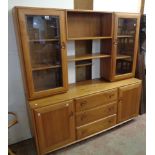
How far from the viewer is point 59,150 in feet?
6.47

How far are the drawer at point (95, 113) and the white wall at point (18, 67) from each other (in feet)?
1.80

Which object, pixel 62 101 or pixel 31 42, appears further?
pixel 62 101

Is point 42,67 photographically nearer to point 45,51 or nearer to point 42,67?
point 42,67

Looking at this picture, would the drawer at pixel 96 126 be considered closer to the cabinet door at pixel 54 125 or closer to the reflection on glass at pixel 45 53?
the cabinet door at pixel 54 125

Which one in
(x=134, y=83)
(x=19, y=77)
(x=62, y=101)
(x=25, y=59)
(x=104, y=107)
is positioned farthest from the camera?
(x=134, y=83)

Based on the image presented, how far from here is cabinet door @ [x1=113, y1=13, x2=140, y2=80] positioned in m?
2.08

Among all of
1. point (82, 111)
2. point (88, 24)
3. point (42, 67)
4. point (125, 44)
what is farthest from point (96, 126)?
point (88, 24)

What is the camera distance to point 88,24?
2.10 metres

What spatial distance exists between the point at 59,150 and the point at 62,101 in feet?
2.42

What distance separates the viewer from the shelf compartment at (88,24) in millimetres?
1983

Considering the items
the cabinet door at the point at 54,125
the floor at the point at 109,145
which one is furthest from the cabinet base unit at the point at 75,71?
the floor at the point at 109,145
